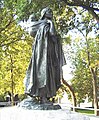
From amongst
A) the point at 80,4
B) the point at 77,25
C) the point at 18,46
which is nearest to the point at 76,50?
the point at 18,46

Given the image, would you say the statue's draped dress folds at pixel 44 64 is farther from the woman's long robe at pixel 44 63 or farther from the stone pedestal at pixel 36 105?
the stone pedestal at pixel 36 105

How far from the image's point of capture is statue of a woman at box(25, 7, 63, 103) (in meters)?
6.18

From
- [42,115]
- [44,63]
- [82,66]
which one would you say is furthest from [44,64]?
[82,66]

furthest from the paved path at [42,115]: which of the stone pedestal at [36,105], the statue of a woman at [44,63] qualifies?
the statue of a woman at [44,63]

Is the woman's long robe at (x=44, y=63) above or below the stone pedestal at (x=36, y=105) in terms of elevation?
above

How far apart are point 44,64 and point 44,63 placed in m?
0.02

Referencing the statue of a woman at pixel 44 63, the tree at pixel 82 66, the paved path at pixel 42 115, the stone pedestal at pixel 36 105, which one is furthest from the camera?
the tree at pixel 82 66

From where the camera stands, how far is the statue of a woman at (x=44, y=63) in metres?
6.18

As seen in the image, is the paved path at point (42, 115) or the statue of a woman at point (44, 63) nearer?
the paved path at point (42, 115)

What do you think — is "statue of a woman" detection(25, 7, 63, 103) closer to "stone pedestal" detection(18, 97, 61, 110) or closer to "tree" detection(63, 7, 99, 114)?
"stone pedestal" detection(18, 97, 61, 110)

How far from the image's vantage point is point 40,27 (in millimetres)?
6551

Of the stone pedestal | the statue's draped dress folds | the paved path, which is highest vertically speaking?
the statue's draped dress folds

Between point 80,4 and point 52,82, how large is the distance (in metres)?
6.81

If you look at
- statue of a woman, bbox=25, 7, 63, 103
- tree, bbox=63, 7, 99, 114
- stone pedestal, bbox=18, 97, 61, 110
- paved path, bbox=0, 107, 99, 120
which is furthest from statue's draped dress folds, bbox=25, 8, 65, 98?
tree, bbox=63, 7, 99, 114
